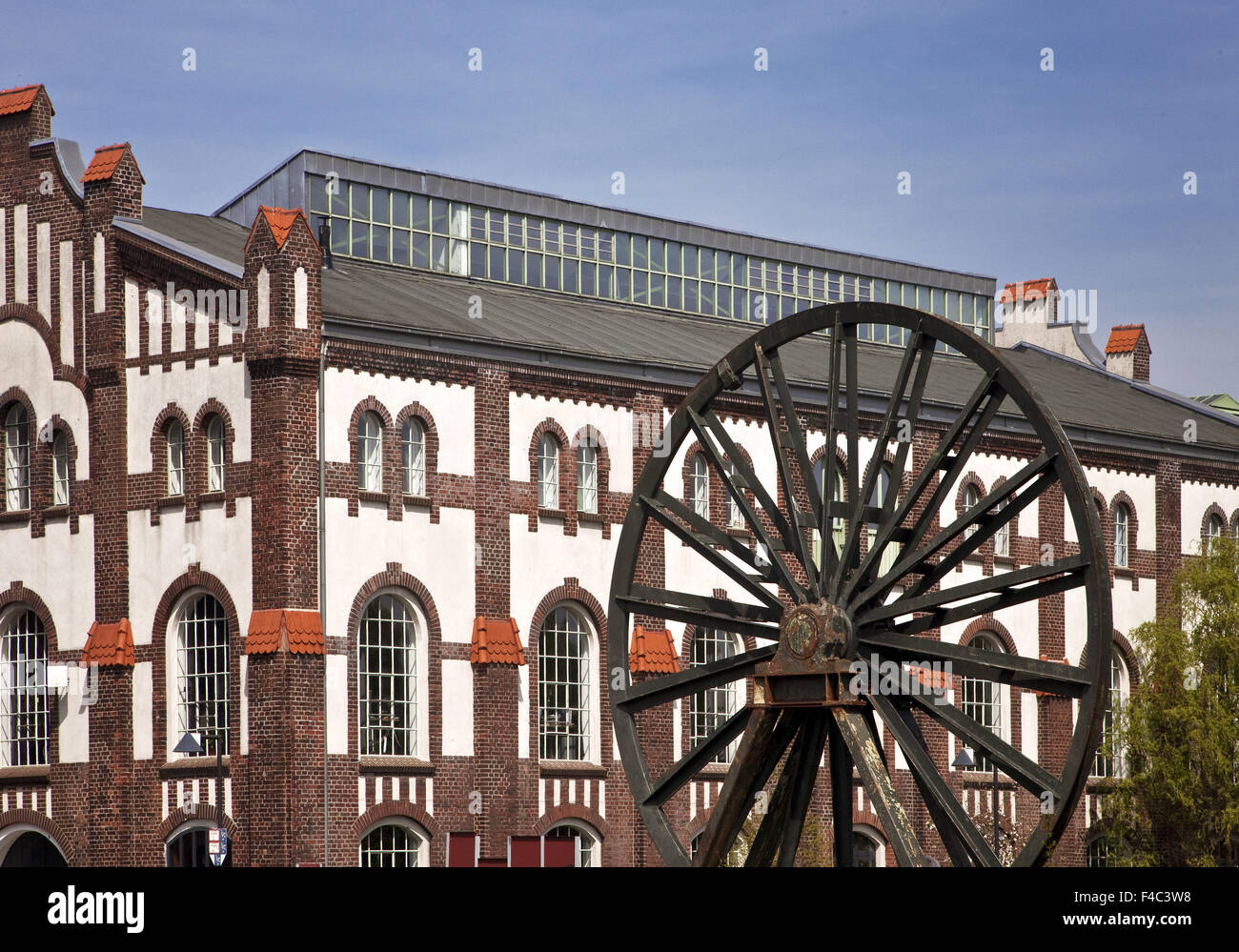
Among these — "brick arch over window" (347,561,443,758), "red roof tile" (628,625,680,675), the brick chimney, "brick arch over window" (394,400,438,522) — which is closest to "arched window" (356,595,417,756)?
"brick arch over window" (347,561,443,758)

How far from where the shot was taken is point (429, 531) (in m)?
37.9

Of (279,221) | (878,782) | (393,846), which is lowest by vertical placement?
(393,846)

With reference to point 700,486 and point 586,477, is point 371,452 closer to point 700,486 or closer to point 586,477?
point 586,477

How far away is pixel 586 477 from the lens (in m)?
40.9

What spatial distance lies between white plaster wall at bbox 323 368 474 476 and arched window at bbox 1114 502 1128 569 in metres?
18.8

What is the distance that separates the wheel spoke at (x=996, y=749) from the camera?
76.6ft

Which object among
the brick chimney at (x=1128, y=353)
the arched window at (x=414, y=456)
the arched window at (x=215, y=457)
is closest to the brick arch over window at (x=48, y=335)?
the arched window at (x=215, y=457)

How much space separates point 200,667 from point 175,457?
390cm

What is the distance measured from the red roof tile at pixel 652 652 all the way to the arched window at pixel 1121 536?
46.9 feet

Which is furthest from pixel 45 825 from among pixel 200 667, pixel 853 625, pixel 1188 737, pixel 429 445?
pixel 1188 737
